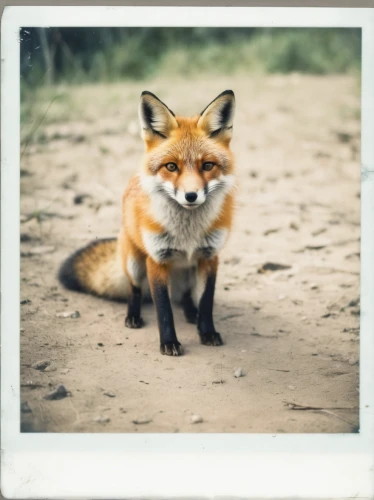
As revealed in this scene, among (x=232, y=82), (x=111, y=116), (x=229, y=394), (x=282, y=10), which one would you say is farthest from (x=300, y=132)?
(x=229, y=394)

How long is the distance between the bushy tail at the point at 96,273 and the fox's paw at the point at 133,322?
0.98 feet

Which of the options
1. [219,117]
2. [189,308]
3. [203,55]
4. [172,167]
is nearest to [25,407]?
[189,308]

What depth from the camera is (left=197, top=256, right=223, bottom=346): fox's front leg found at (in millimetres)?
3770

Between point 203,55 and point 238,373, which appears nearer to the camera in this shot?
point 238,373

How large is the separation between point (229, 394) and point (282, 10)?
82.2 inches

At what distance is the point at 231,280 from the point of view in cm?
464

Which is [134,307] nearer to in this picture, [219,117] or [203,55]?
[219,117]

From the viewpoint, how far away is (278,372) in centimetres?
355

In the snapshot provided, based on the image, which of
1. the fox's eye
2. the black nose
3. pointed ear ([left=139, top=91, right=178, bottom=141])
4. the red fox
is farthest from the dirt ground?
pointed ear ([left=139, top=91, right=178, bottom=141])

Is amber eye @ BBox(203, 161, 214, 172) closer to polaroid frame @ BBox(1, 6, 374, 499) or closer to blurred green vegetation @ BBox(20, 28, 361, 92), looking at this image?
polaroid frame @ BBox(1, 6, 374, 499)

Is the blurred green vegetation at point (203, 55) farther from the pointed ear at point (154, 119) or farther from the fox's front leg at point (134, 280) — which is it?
the pointed ear at point (154, 119)

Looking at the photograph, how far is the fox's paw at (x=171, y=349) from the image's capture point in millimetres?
3618

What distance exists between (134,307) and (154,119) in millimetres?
1263

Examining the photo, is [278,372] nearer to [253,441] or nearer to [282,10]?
[253,441]
